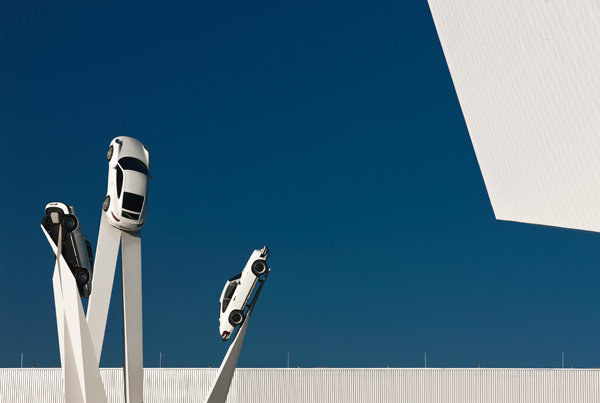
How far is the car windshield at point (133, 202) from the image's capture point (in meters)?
11.5

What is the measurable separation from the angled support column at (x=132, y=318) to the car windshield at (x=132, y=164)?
3.32 feet

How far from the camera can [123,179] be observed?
11602 millimetres

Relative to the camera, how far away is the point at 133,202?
38.1 feet

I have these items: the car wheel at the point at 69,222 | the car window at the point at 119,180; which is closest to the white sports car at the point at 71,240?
the car wheel at the point at 69,222

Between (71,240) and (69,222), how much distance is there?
286mm

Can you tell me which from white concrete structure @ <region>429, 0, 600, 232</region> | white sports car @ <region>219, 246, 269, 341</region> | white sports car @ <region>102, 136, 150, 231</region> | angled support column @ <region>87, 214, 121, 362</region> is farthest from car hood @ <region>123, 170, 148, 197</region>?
white concrete structure @ <region>429, 0, 600, 232</region>

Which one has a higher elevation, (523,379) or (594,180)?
(594,180)

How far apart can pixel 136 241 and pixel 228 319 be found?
8.92 ft

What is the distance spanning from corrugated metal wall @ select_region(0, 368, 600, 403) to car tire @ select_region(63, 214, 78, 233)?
14.7 metres

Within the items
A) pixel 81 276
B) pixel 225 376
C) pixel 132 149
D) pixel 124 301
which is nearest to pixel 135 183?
pixel 132 149

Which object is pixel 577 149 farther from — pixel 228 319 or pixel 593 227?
pixel 228 319

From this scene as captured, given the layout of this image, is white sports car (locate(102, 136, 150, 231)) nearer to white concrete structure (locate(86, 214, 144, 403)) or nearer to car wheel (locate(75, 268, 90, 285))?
white concrete structure (locate(86, 214, 144, 403))

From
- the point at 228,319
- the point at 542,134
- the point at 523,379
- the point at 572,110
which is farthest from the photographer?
the point at 523,379

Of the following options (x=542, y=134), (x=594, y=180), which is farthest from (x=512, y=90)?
(x=594, y=180)
